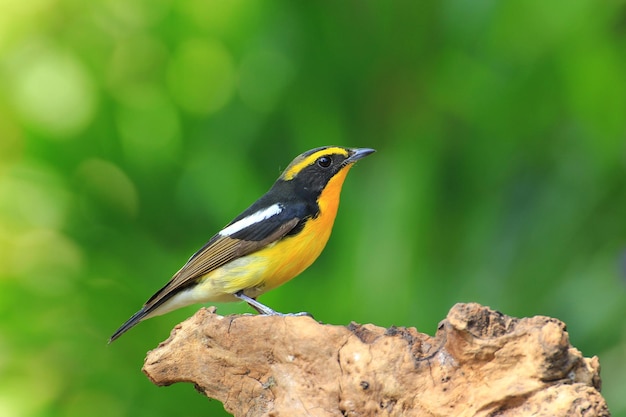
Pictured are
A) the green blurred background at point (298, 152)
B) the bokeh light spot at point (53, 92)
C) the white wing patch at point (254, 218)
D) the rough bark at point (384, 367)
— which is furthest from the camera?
the bokeh light spot at point (53, 92)

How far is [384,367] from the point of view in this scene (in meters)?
2.76

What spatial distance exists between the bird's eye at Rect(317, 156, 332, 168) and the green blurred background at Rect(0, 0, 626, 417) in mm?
1496

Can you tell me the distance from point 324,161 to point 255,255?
0.72m

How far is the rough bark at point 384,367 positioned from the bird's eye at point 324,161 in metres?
1.55

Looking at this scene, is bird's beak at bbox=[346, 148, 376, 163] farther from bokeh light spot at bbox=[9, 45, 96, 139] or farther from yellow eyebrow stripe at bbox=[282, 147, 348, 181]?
bokeh light spot at bbox=[9, 45, 96, 139]

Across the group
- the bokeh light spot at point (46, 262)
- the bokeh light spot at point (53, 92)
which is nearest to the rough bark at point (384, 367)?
the bokeh light spot at point (46, 262)

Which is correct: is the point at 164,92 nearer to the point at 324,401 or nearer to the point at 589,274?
the point at 589,274

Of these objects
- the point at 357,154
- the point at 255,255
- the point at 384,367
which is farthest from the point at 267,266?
the point at 384,367

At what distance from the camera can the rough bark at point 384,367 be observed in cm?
249

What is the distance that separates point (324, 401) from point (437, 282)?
3466mm

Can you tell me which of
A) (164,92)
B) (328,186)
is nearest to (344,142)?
(164,92)

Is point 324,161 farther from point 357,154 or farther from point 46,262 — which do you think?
point 46,262

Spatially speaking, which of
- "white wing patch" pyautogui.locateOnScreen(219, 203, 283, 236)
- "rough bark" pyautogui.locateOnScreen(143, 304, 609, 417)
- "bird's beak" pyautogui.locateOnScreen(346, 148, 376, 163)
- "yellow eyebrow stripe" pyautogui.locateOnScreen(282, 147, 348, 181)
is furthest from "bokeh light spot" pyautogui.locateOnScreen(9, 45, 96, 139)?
"rough bark" pyautogui.locateOnScreen(143, 304, 609, 417)

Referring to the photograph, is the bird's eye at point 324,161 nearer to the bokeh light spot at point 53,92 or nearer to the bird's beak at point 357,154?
the bird's beak at point 357,154
